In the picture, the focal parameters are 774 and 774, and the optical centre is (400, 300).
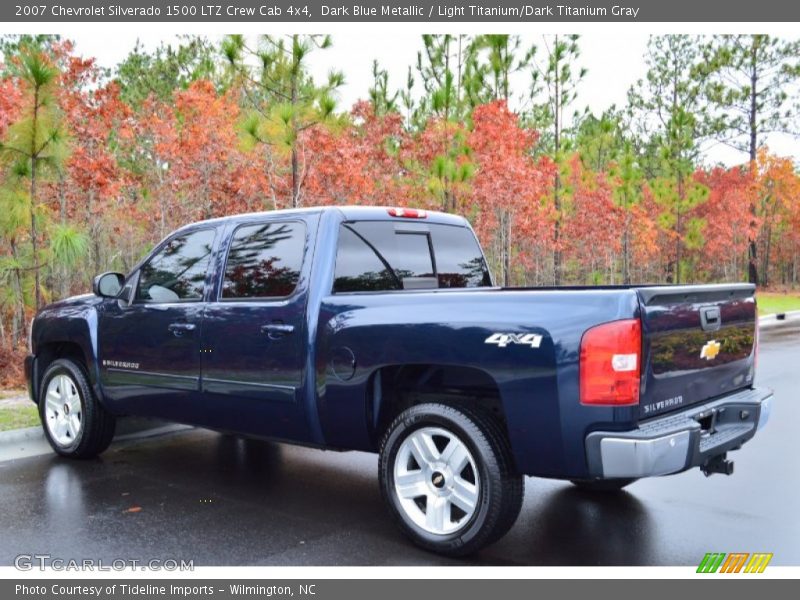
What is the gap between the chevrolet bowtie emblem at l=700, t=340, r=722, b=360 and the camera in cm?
437

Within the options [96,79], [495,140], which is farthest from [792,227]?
[96,79]

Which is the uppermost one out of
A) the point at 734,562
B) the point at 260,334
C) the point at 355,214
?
the point at 355,214

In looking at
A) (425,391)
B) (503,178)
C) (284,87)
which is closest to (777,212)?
(503,178)

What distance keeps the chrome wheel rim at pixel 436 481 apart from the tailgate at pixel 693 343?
1030 millimetres

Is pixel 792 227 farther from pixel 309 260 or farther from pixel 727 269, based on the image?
pixel 309 260

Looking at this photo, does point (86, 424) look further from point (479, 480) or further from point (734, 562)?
point (734, 562)

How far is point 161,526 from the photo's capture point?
4.80m

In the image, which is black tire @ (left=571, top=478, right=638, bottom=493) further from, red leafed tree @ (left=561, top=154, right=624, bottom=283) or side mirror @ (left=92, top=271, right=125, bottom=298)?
red leafed tree @ (left=561, top=154, right=624, bottom=283)

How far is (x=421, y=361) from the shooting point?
14.2 ft

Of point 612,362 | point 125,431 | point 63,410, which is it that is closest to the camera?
point 612,362

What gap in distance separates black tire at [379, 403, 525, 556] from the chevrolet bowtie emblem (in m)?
1.25

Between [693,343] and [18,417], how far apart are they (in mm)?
6539

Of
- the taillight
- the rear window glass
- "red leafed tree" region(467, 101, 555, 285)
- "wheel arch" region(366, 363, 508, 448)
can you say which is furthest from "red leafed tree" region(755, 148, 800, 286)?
"wheel arch" region(366, 363, 508, 448)

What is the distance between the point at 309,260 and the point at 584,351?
1.99m
